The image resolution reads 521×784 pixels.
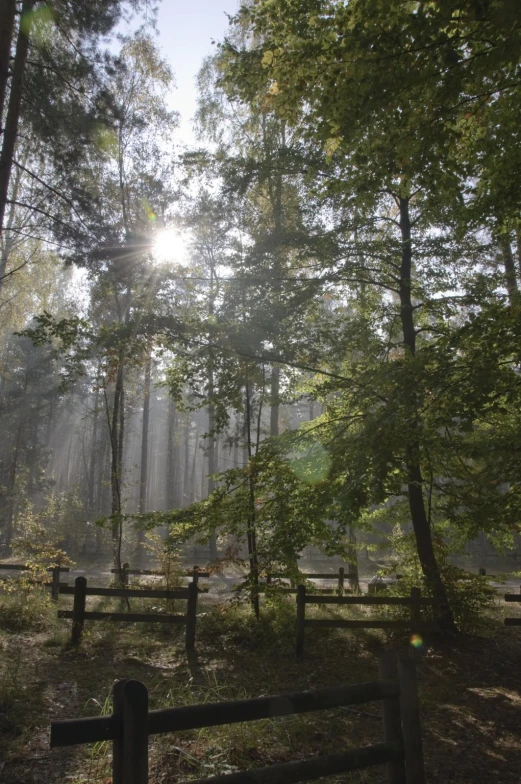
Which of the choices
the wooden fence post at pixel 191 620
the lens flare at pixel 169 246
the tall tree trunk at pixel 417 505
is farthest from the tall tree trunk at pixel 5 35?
the wooden fence post at pixel 191 620

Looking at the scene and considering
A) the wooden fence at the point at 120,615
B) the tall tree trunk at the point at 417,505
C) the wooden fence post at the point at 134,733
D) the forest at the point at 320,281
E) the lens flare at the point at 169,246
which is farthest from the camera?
the lens flare at the point at 169,246

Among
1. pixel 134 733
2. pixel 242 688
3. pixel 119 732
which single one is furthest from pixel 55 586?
pixel 134 733

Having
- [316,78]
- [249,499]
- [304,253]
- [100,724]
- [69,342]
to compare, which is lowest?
[100,724]

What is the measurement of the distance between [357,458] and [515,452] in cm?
174

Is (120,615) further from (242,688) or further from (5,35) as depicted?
(5,35)

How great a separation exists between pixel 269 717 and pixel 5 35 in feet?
34.4

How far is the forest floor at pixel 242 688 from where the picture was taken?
4.75 metres

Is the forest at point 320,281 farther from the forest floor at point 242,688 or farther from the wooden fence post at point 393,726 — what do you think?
the wooden fence post at point 393,726

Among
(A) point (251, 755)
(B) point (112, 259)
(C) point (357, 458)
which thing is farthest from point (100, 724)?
(B) point (112, 259)

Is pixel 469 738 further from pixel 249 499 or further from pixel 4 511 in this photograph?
pixel 4 511

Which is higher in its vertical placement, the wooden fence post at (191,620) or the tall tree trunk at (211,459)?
the tall tree trunk at (211,459)

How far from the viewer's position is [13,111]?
8859 mm

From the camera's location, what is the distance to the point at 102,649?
9234 mm

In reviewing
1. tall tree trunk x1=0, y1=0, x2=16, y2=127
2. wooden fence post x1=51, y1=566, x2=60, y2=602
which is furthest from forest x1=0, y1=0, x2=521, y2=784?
wooden fence post x1=51, y1=566, x2=60, y2=602
